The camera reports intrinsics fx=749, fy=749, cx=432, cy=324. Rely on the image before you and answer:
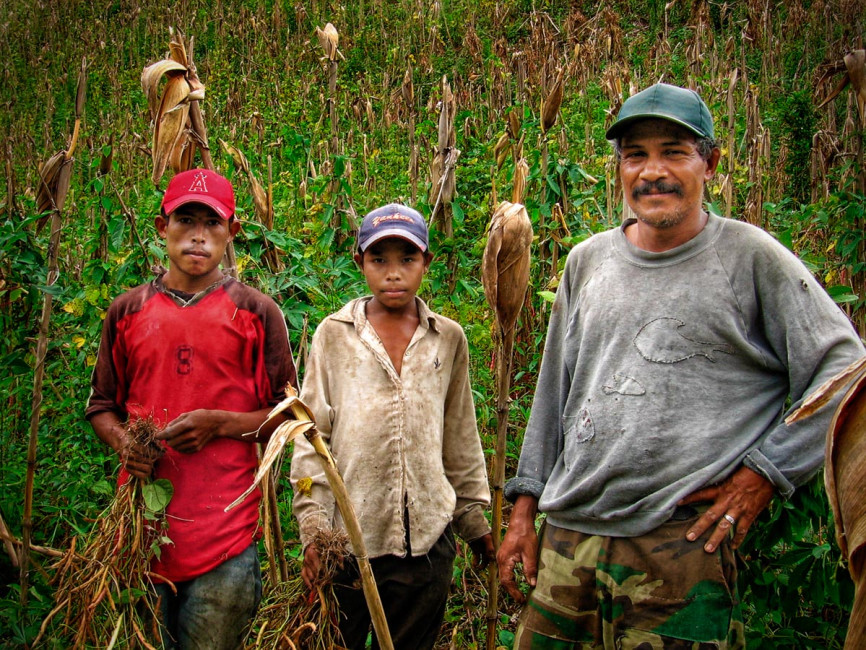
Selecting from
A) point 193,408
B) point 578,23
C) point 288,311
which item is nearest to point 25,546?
point 193,408

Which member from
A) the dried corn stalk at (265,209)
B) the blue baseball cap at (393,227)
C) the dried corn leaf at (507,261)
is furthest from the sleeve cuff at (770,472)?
the dried corn stalk at (265,209)

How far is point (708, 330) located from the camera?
1.77 m

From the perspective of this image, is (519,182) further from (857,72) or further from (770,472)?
(770,472)

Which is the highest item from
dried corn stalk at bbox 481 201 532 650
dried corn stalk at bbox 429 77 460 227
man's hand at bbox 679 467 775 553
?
dried corn stalk at bbox 429 77 460 227

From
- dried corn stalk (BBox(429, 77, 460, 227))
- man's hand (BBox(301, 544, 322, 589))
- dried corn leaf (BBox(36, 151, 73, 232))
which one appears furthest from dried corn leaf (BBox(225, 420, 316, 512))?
dried corn stalk (BBox(429, 77, 460, 227))

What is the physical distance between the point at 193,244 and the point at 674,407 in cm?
142

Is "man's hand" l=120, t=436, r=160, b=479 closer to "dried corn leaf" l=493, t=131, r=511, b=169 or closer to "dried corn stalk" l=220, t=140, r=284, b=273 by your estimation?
"dried corn stalk" l=220, t=140, r=284, b=273

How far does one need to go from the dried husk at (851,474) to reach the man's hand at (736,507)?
1.16 meters

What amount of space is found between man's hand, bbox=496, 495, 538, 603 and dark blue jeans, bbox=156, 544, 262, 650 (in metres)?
0.73

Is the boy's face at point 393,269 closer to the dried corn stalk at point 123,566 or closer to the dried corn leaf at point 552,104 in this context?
the dried corn stalk at point 123,566

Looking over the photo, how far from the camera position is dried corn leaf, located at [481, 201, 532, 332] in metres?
2.04

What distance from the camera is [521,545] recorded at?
2.04 meters

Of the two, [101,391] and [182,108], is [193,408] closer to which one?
[101,391]

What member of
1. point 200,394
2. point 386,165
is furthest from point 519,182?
point 386,165
